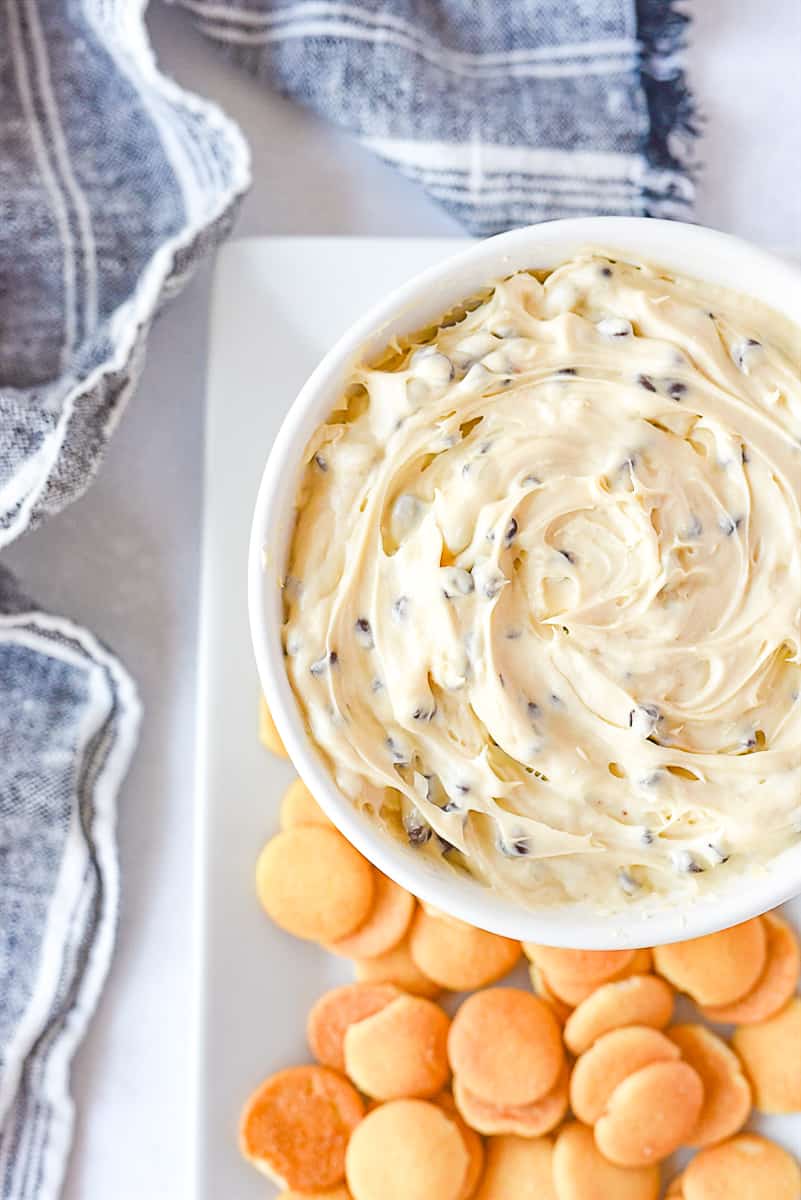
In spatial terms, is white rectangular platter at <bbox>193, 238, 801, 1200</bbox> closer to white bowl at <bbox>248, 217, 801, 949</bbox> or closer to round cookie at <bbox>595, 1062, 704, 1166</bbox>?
round cookie at <bbox>595, 1062, 704, 1166</bbox>

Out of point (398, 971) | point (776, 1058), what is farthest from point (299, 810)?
point (776, 1058)

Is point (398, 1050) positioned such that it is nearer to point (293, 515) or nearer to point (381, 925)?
point (381, 925)

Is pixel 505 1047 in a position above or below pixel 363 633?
below

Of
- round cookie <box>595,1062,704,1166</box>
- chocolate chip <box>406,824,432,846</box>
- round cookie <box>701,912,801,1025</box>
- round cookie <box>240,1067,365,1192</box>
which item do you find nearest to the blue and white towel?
round cookie <box>240,1067,365,1192</box>

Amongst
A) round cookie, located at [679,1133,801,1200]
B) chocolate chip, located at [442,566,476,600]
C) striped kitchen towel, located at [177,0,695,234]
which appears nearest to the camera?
chocolate chip, located at [442,566,476,600]

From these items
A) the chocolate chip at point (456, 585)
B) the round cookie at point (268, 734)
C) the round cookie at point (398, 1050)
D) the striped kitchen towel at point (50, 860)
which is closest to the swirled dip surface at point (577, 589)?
the chocolate chip at point (456, 585)

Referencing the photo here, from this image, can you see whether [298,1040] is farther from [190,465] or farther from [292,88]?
[292,88]

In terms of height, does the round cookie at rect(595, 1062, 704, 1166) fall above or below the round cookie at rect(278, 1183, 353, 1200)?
above
